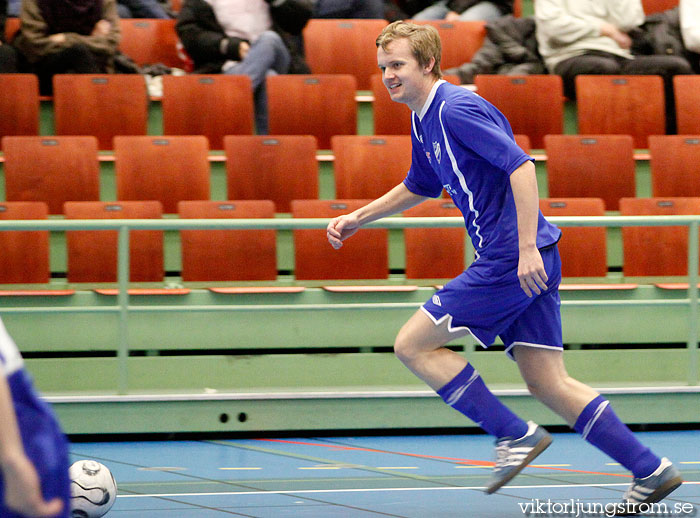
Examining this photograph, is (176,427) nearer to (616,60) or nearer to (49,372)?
(49,372)

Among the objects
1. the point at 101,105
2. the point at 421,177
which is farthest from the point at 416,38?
the point at 101,105

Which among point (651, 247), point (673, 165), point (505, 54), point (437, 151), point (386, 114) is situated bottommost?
point (651, 247)

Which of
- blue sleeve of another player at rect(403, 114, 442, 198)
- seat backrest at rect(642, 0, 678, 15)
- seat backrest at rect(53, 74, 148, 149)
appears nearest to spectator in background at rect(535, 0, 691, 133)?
seat backrest at rect(642, 0, 678, 15)

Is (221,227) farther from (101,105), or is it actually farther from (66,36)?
(66,36)

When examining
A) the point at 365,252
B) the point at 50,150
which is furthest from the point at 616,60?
the point at 50,150

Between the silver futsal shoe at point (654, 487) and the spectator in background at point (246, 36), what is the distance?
4057 mm

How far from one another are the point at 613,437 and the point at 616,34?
14.5 ft

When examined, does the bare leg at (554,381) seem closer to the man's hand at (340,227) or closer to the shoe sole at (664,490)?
the shoe sole at (664,490)

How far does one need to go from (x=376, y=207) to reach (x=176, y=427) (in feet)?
6.47

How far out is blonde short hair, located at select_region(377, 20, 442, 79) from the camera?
3.15 m

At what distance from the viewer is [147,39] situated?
736 cm

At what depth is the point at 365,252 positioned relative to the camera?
529 centimetres

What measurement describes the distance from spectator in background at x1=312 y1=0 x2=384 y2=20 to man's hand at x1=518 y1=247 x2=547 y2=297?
4.67m

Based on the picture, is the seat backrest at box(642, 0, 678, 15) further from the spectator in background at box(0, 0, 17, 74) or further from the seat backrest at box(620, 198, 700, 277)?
the spectator in background at box(0, 0, 17, 74)
